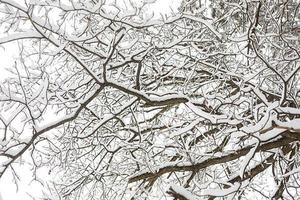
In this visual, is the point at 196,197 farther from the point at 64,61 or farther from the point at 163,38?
the point at 64,61

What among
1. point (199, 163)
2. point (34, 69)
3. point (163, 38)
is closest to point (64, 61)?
point (34, 69)

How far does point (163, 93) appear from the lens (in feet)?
16.2

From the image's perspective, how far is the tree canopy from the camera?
14.4 ft

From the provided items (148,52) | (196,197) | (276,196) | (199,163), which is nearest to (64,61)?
(148,52)

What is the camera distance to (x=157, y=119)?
7.49 meters

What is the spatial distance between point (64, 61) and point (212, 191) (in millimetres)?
2850

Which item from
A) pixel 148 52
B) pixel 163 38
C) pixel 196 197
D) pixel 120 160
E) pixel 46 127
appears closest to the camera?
pixel 46 127

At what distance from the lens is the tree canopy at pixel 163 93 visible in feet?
14.4

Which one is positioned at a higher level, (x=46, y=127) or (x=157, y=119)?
(x=157, y=119)

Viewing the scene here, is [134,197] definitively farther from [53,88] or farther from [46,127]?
[46,127]

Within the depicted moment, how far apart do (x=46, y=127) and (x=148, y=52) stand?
137cm

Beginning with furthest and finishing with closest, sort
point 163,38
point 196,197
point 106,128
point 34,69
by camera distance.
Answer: point 106,128 < point 163,38 < point 34,69 < point 196,197

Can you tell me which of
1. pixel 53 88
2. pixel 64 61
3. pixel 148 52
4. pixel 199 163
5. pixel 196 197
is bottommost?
pixel 196 197

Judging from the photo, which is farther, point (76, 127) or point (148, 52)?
point (76, 127)
